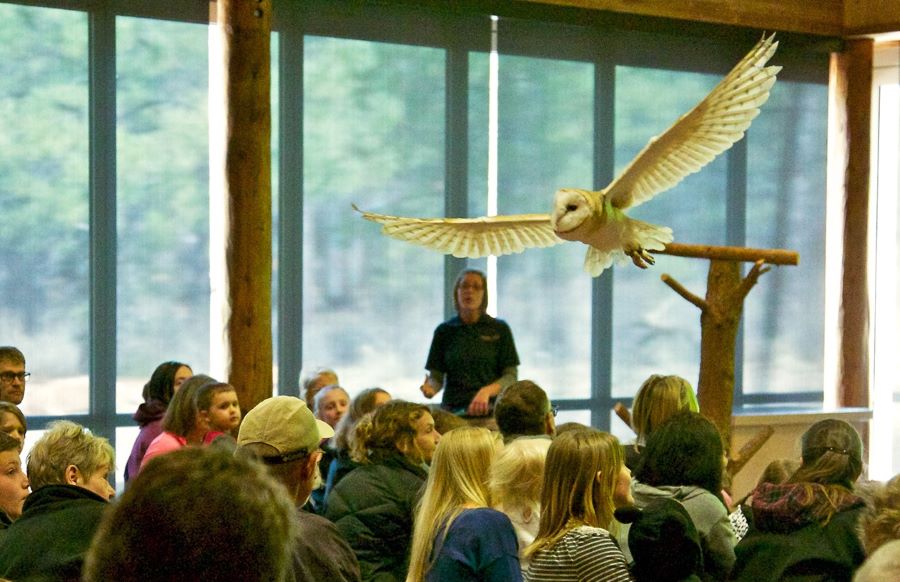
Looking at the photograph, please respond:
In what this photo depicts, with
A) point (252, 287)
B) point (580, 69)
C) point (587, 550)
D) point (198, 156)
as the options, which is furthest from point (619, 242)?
point (580, 69)

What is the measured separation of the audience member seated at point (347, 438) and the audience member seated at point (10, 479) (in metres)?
0.88

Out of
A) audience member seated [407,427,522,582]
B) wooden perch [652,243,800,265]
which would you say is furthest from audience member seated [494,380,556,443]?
wooden perch [652,243,800,265]

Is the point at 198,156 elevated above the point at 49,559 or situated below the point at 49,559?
above

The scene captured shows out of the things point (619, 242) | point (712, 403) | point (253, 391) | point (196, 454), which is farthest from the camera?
point (253, 391)

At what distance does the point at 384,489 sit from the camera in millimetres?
3102

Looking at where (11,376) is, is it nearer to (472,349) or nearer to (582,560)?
(472,349)

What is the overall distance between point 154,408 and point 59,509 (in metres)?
2.18

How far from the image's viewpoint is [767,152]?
8.46 metres

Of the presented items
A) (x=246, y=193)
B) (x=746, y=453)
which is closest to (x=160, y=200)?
(x=246, y=193)

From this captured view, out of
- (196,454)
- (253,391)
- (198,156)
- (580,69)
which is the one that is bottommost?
(253,391)

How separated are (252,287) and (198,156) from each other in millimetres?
1116

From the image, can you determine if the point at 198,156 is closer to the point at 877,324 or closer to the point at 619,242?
the point at 619,242

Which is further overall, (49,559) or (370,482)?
(370,482)

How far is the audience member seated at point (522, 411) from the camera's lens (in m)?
3.62
